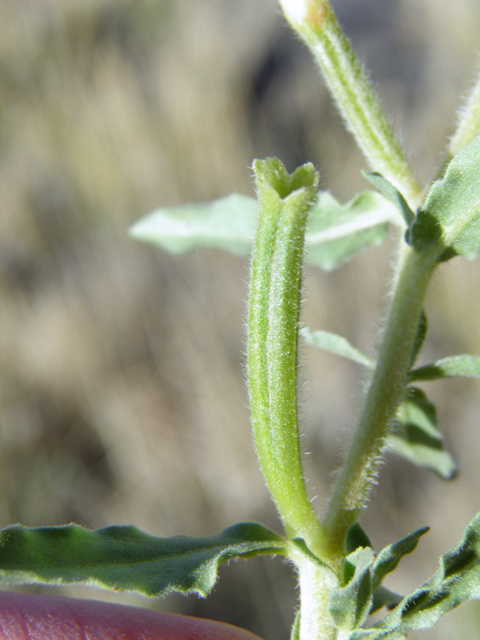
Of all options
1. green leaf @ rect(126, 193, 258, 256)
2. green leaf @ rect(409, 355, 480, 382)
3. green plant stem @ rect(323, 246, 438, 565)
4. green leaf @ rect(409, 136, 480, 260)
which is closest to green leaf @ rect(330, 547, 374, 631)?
green plant stem @ rect(323, 246, 438, 565)

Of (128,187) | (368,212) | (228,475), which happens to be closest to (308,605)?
(368,212)

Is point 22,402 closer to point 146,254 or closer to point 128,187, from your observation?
point 146,254

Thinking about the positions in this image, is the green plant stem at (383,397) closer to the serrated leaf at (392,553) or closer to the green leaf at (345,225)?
the serrated leaf at (392,553)

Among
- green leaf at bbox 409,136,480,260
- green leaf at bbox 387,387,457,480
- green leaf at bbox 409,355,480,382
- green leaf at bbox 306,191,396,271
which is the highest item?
green leaf at bbox 306,191,396,271

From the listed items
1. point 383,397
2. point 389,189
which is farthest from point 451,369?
point 389,189

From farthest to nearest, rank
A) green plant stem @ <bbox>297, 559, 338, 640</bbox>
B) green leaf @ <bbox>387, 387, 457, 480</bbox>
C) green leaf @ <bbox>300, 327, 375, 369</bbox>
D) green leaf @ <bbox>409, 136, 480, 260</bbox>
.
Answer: green leaf @ <bbox>387, 387, 457, 480</bbox>, green leaf @ <bbox>300, 327, 375, 369</bbox>, green plant stem @ <bbox>297, 559, 338, 640</bbox>, green leaf @ <bbox>409, 136, 480, 260</bbox>

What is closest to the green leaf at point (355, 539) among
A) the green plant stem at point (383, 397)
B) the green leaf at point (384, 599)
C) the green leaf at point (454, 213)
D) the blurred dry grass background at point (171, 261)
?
the green plant stem at point (383, 397)

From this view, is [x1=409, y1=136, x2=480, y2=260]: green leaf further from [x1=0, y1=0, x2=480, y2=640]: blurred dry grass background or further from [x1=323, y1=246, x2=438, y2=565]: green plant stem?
[x1=0, y1=0, x2=480, y2=640]: blurred dry grass background

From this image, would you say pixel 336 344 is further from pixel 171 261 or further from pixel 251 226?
pixel 171 261
